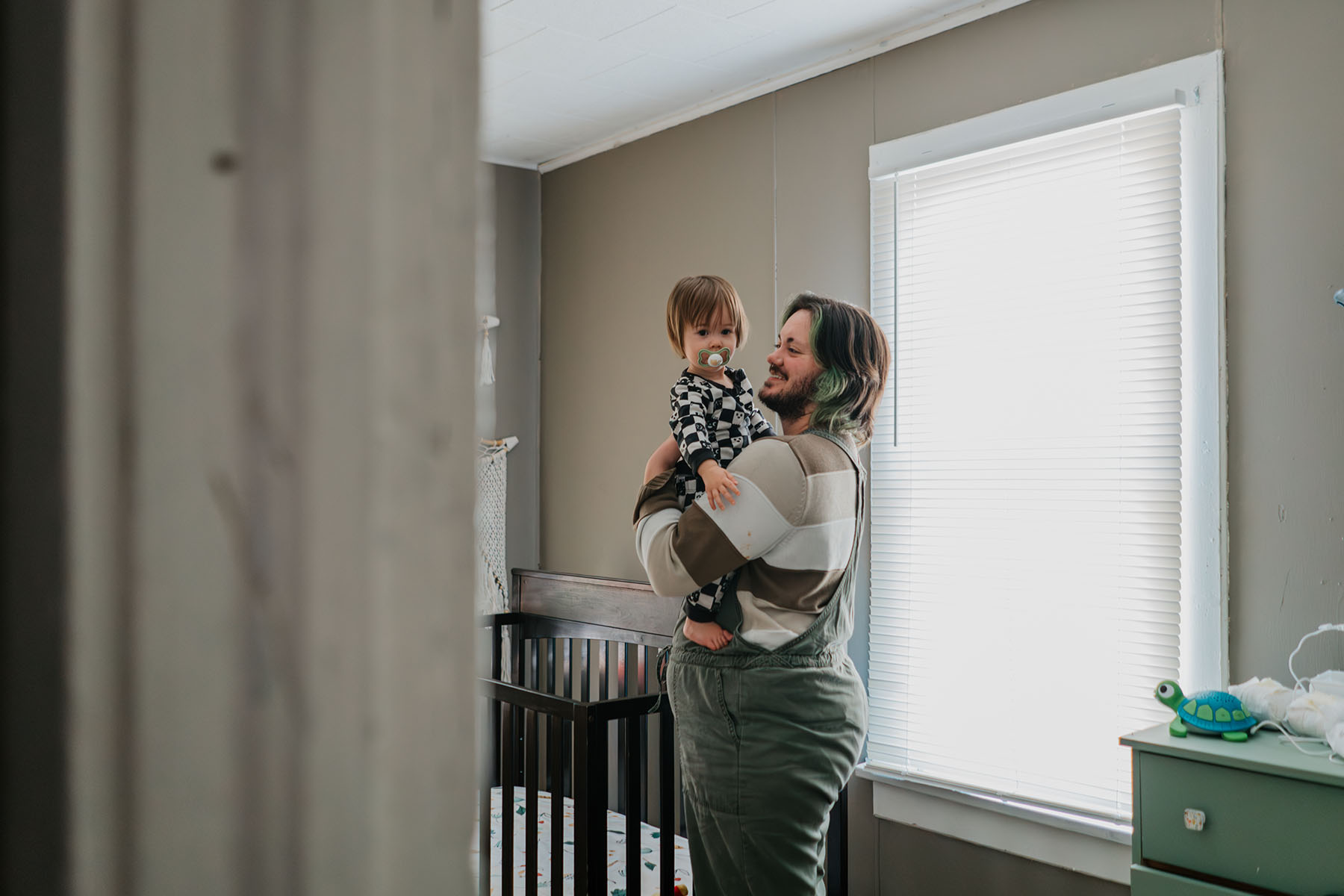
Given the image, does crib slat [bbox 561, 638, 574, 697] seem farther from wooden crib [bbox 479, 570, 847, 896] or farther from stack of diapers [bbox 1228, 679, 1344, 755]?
stack of diapers [bbox 1228, 679, 1344, 755]

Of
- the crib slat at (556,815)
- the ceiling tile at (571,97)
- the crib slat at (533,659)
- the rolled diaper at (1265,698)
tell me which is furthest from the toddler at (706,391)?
the crib slat at (533,659)

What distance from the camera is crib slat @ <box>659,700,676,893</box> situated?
2100 mm

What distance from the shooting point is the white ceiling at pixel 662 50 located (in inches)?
94.4

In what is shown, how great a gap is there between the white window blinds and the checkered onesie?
0.70 metres

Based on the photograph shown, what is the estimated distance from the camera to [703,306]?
192 cm

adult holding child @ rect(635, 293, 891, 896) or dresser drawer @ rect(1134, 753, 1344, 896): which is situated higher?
adult holding child @ rect(635, 293, 891, 896)

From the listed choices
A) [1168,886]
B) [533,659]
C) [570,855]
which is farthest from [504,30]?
[1168,886]

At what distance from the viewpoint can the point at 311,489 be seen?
0.68ft

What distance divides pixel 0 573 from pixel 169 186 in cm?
8

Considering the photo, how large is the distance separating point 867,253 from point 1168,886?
1.69m

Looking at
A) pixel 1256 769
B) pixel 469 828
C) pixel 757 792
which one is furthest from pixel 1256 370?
pixel 469 828

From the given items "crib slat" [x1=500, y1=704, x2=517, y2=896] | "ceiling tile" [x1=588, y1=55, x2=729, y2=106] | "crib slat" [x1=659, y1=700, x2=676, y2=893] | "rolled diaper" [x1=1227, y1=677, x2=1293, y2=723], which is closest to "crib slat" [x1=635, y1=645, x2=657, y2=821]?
"crib slat" [x1=659, y1=700, x2=676, y2=893]

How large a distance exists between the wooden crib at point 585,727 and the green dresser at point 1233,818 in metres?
0.84

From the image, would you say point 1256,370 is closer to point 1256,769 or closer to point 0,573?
point 1256,769
